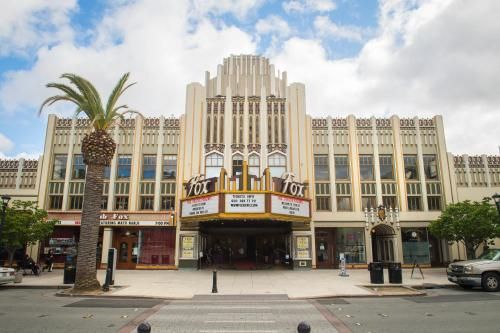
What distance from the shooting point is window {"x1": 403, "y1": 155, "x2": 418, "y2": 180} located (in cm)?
3316

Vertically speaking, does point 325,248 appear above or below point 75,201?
below

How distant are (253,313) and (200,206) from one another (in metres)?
14.9

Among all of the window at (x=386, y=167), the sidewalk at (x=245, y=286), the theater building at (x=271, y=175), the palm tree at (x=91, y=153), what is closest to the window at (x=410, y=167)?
the theater building at (x=271, y=175)

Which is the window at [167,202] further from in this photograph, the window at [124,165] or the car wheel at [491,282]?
the car wheel at [491,282]

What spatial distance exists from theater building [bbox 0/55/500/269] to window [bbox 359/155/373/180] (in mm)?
96

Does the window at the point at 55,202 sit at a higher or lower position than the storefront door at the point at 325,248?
higher

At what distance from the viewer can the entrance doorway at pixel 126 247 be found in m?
31.2

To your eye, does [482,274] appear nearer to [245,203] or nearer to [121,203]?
[245,203]

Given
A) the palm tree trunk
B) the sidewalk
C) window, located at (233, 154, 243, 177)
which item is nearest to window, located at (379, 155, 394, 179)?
the sidewalk

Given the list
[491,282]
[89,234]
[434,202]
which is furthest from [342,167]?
[89,234]

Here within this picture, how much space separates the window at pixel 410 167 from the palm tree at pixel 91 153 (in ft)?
85.9

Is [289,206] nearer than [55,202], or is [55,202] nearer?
[289,206]

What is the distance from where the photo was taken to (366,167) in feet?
109

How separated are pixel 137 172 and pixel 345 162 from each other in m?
19.7
